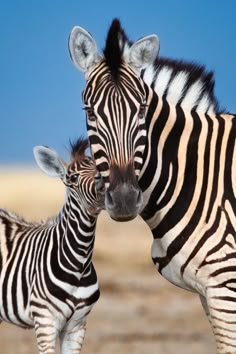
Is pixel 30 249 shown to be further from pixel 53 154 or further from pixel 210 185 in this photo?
pixel 210 185

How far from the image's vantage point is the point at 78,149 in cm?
825

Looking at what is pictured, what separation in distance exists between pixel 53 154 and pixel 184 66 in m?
1.52

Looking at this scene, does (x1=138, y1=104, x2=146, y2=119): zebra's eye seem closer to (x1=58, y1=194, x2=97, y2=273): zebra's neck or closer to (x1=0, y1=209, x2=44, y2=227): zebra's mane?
(x1=58, y1=194, x2=97, y2=273): zebra's neck

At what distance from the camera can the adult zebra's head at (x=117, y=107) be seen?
5914 millimetres

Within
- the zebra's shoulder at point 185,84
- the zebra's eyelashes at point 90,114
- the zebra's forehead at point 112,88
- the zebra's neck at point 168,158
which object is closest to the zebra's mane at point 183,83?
the zebra's shoulder at point 185,84

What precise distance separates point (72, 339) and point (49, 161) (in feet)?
4.65

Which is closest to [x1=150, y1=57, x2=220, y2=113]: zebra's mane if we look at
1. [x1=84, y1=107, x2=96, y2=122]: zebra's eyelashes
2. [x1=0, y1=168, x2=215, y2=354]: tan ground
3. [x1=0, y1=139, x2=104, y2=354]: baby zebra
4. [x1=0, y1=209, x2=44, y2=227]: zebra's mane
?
[x1=84, y1=107, x2=96, y2=122]: zebra's eyelashes

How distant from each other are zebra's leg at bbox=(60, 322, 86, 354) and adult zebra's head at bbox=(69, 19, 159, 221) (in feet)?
7.01

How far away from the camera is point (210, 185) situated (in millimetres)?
6430

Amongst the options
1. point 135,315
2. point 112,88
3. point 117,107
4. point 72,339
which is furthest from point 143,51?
point 135,315

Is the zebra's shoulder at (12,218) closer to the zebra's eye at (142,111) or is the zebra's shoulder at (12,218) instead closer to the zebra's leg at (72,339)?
the zebra's leg at (72,339)

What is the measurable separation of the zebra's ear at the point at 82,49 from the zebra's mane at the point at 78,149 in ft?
6.14

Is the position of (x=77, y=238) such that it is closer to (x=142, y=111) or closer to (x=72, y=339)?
(x=72, y=339)

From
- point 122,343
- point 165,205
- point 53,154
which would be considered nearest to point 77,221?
point 53,154
